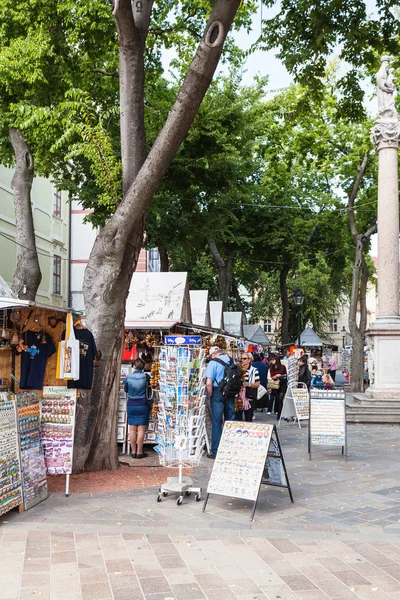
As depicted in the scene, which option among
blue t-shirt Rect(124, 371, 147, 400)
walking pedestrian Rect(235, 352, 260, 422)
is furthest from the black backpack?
walking pedestrian Rect(235, 352, 260, 422)

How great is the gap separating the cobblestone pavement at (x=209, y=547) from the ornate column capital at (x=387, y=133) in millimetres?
11624

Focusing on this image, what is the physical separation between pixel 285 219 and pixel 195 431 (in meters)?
22.7

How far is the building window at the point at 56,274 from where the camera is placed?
31.2 metres

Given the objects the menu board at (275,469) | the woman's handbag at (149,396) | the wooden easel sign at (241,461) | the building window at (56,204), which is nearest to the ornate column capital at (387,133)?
the woman's handbag at (149,396)

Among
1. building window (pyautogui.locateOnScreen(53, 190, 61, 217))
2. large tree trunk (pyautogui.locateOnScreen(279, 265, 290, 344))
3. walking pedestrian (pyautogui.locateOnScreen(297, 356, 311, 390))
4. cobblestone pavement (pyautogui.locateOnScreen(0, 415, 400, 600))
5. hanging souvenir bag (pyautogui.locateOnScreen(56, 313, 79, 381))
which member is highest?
building window (pyautogui.locateOnScreen(53, 190, 61, 217))

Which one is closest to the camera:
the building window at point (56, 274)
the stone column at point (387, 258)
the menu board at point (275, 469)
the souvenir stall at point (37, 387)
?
the souvenir stall at point (37, 387)

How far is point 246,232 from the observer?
30.2 m

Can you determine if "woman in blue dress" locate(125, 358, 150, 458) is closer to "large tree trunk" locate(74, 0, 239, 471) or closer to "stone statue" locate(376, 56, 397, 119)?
"large tree trunk" locate(74, 0, 239, 471)

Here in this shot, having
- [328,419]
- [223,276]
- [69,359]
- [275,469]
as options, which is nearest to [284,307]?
[223,276]

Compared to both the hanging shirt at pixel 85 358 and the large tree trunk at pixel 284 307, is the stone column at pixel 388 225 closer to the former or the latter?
the hanging shirt at pixel 85 358

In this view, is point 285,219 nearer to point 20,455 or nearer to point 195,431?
point 195,431

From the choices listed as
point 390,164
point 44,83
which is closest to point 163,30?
point 44,83

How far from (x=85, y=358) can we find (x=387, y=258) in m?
10.6

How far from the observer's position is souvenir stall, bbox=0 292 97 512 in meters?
6.87
